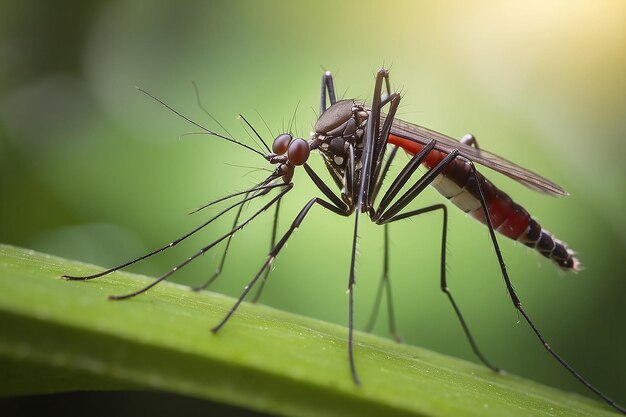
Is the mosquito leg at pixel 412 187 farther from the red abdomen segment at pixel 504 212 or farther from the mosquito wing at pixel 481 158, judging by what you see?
the red abdomen segment at pixel 504 212

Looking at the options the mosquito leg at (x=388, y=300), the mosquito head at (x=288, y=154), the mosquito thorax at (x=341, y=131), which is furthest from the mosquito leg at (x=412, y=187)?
the mosquito leg at (x=388, y=300)

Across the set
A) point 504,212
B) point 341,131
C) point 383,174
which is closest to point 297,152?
point 341,131

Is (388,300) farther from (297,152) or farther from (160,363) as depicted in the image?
(160,363)

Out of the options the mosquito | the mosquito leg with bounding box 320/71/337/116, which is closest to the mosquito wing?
the mosquito

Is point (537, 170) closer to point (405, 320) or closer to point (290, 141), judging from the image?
point (405, 320)

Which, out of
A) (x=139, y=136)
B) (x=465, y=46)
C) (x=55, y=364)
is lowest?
(x=55, y=364)

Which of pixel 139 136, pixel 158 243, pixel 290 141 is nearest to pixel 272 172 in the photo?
pixel 290 141
